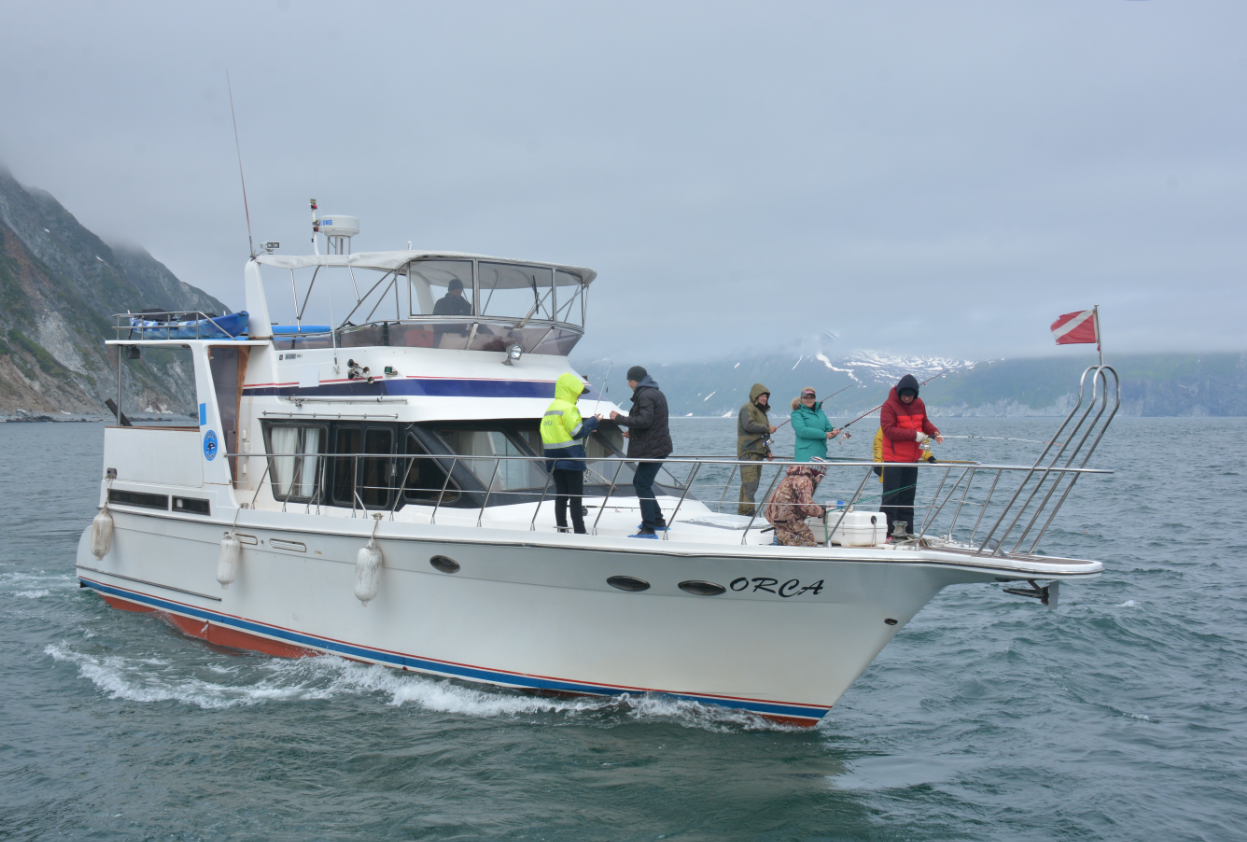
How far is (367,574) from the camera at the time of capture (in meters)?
7.37

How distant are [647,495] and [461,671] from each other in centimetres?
231

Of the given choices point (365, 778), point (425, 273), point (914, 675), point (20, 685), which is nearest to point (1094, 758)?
point (914, 675)

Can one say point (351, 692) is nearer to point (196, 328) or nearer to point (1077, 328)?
point (196, 328)

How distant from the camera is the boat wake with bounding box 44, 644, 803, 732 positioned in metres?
6.85

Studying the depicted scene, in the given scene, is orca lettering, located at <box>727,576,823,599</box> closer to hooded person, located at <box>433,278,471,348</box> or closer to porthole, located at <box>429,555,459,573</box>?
porthole, located at <box>429,555,459,573</box>

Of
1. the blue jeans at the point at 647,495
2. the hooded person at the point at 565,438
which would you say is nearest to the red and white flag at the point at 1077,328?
the blue jeans at the point at 647,495

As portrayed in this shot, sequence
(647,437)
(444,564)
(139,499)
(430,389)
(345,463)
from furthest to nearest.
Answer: (139,499), (345,463), (430,389), (444,564), (647,437)

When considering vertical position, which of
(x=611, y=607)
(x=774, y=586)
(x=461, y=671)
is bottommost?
(x=461, y=671)

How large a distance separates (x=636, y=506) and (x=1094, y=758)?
164 inches

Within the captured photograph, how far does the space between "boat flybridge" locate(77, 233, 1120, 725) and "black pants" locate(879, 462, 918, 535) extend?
0.32m

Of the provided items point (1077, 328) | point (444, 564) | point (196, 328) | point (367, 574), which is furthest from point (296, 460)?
point (1077, 328)

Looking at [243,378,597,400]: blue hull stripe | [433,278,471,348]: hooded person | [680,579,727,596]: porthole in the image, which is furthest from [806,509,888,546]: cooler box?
[433,278,471,348]: hooded person

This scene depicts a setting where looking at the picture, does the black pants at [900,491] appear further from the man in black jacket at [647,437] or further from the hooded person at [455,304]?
the hooded person at [455,304]

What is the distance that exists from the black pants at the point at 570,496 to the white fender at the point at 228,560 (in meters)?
3.75
